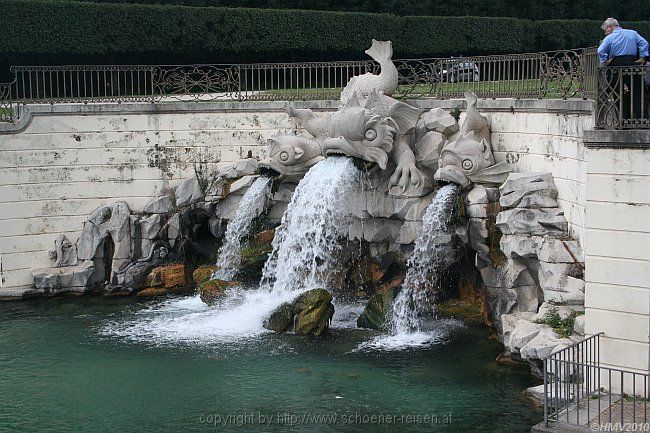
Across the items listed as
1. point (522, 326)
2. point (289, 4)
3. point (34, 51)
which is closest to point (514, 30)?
point (289, 4)

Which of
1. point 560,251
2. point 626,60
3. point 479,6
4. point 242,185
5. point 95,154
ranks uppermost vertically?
point 479,6

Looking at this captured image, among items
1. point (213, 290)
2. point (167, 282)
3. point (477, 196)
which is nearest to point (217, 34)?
point (167, 282)

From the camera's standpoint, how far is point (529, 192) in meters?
16.1

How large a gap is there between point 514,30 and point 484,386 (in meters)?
21.0

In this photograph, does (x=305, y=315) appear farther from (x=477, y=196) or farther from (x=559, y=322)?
(x=559, y=322)

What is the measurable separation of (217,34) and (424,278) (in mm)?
13393

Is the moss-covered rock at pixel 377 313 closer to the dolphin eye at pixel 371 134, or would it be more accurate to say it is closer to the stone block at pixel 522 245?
the stone block at pixel 522 245

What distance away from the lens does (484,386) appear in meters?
14.4

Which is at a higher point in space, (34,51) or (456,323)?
(34,51)

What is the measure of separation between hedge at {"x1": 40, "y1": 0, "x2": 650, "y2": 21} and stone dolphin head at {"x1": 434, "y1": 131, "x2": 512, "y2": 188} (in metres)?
14.6

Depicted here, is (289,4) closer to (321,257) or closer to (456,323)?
(321,257)

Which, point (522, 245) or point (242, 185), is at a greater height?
point (242, 185)

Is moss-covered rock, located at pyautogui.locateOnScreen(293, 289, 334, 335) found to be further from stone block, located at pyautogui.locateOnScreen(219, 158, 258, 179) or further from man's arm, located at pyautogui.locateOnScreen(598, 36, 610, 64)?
man's arm, located at pyautogui.locateOnScreen(598, 36, 610, 64)

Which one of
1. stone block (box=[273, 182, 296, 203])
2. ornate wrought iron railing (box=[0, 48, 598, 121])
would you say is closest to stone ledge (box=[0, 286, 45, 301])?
ornate wrought iron railing (box=[0, 48, 598, 121])
